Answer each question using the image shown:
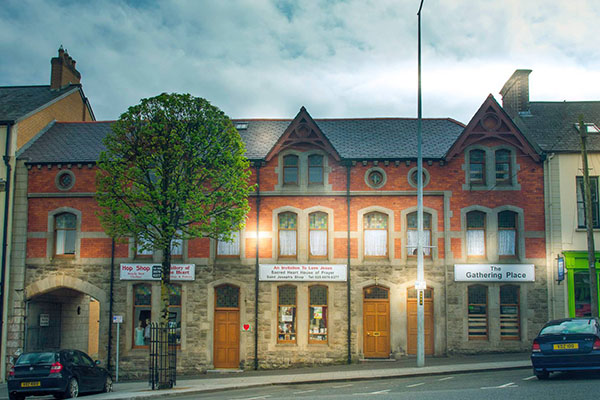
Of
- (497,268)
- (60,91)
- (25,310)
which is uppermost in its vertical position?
(60,91)

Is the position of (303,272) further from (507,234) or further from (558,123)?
(558,123)

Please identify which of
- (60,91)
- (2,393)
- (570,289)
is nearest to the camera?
(2,393)

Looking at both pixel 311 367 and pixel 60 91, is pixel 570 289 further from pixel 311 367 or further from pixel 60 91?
pixel 60 91

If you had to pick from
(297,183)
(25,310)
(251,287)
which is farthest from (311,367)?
(25,310)

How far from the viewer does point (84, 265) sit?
89.9 feet

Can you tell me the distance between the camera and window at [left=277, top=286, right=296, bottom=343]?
2650 cm

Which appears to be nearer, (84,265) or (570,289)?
(570,289)

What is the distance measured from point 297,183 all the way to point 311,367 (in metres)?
7.42

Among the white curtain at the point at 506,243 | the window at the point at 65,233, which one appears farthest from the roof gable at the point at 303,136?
the window at the point at 65,233

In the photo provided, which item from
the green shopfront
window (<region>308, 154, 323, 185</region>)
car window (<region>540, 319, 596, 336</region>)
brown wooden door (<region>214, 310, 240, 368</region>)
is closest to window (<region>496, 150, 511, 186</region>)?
the green shopfront

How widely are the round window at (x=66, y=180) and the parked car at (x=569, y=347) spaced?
19.7m

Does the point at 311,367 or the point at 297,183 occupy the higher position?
the point at 297,183

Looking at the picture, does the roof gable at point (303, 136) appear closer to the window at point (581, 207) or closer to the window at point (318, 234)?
the window at point (318, 234)

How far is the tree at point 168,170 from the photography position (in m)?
21.2
